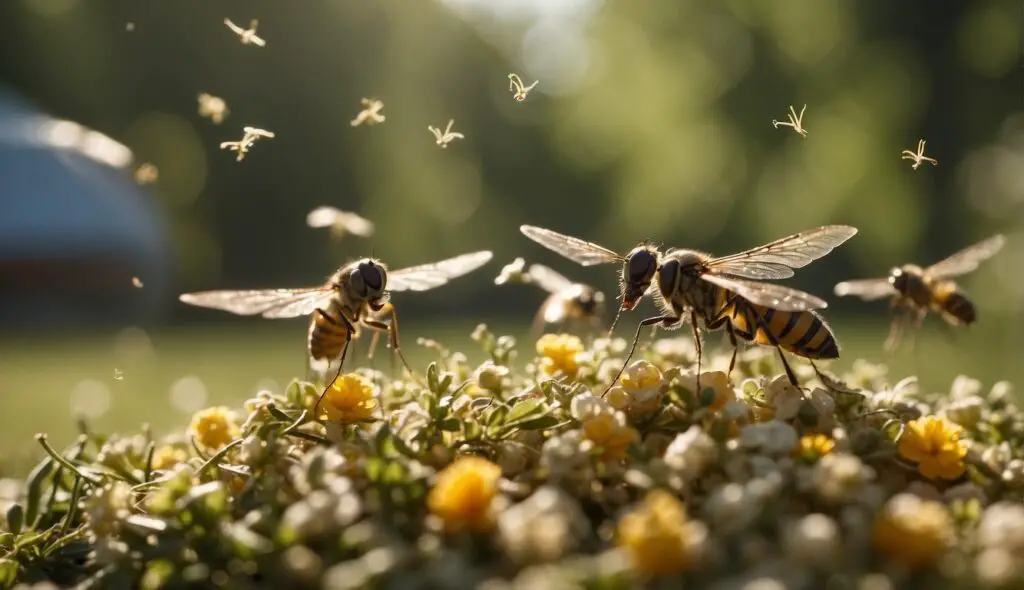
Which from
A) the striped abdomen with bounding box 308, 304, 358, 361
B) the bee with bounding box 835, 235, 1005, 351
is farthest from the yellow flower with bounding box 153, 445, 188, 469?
the bee with bounding box 835, 235, 1005, 351

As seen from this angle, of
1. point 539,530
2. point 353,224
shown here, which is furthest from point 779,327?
point 353,224

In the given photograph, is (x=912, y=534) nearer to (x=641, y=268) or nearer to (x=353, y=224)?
(x=641, y=268)

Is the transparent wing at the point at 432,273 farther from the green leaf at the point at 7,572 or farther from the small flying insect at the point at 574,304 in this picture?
the green leaf at the point at 7,572

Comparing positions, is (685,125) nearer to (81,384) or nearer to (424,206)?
(424,206)

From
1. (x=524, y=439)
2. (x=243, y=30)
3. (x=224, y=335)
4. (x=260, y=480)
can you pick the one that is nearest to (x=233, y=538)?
(x=260, y=480)

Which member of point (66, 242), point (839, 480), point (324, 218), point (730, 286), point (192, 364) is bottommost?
point (839, 480)

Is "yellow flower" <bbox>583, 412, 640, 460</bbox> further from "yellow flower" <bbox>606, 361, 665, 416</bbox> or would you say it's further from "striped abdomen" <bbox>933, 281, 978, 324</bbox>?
"striped abdomen" <bbox>933, 281, 978, 324</bbox>

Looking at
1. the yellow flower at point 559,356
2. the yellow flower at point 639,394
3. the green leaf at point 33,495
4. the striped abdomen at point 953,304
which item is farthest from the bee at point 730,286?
the striped abdomen at point 953,304
